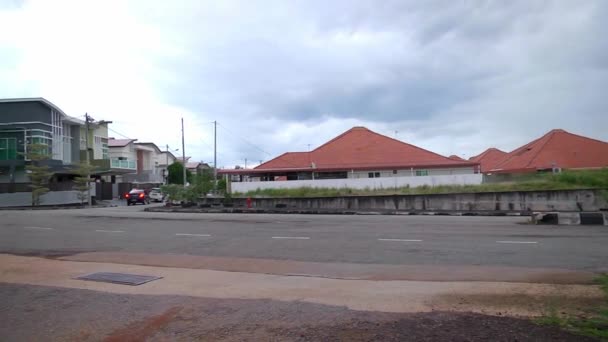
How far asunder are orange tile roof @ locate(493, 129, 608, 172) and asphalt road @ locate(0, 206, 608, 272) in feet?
106

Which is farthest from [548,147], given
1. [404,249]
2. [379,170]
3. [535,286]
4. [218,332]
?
[218,332]

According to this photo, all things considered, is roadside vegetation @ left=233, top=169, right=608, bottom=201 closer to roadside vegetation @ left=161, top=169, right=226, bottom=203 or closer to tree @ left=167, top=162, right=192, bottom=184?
roadside vegetation @ left=161, top=169, right=226, bottom=203

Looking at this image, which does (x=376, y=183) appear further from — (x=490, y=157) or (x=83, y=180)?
(x=490, y=157)

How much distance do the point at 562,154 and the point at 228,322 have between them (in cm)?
5000

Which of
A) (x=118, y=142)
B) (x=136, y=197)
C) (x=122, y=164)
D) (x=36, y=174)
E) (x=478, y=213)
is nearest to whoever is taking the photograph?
(x=478, y=213)

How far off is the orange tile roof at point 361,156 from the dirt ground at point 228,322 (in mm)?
41541

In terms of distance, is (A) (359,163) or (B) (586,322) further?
(A) (359,163)

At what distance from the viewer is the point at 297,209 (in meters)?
29.4

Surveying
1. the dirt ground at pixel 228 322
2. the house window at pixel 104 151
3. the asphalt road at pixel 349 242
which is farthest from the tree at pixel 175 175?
the dirt ground at pixel 228 322

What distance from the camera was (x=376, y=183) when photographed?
39.1m

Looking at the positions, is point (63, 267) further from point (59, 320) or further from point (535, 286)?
point (535, 286)

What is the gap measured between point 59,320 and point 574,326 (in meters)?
6.20

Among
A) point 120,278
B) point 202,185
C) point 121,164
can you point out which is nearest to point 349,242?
point 120,278

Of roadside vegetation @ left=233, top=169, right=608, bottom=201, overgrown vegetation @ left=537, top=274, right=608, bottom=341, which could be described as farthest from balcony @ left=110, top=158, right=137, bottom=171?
overgrown vegetation @ left=537, top=274, right=608, bottom=341
